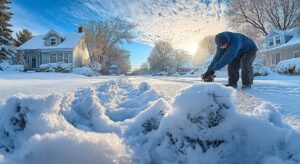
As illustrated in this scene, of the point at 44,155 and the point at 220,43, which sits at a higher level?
the point at 220,43

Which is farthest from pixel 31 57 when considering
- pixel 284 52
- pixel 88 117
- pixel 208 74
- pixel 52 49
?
pixel 88 117

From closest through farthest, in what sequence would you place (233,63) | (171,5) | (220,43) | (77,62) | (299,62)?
(220,43)
(233,63)
(171,5)
(299,62)
(77,62)

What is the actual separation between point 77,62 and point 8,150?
36444 millimetres

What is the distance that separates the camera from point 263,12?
38062mm

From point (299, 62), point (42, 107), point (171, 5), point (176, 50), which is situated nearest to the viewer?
point (42, 107)

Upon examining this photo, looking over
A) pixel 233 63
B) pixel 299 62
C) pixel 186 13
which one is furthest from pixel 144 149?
pixel 299 62

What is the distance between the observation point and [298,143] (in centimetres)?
125

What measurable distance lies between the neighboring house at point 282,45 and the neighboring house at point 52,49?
2081cm

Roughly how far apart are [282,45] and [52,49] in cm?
2346

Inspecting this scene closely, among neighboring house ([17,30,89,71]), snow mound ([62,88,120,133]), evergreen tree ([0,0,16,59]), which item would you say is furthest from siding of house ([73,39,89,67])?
snow mound ([62,88,120,133])

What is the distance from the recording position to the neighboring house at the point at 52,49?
35.0 m

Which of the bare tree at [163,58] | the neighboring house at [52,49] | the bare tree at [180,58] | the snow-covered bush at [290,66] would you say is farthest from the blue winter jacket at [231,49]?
the bare tree at [180,58]

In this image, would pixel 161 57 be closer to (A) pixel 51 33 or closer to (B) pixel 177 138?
(A) pixel 51 33

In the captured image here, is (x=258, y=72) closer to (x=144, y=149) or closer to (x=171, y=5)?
(x=171, y=5)
